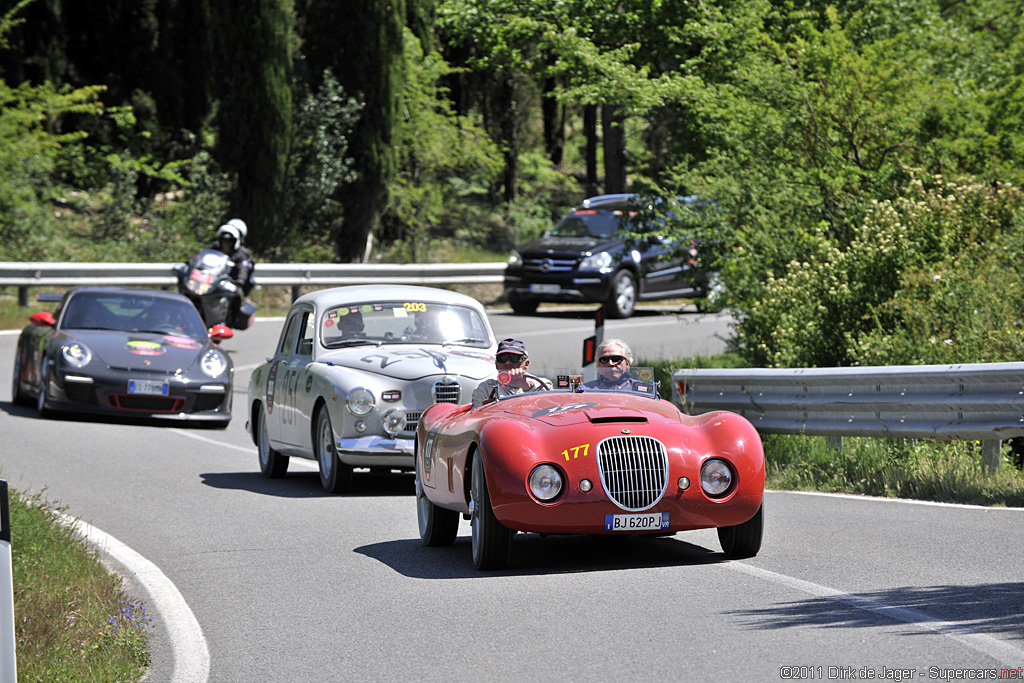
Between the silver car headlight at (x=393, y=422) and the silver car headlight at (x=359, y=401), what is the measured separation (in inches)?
5.5

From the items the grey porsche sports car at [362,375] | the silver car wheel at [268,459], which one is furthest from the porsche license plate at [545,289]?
the silver car wheel at [268,459]

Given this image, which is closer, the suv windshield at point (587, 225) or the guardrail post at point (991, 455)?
the guardrail post at point (991, 455)

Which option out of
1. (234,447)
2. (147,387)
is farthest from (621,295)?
(234,447)

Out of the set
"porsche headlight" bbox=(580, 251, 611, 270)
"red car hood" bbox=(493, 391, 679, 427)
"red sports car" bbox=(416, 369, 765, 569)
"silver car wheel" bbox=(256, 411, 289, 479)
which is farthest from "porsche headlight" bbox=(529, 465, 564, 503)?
"porsche headlight" bbox=(580, 251, 611, 270)

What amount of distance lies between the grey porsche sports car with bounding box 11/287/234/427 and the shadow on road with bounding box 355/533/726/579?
703 centimetres

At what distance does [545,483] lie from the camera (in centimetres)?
782

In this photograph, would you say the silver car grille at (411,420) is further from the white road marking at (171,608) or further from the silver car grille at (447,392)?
the white road marking at (171,608)

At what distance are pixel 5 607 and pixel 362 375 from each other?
22.3 ft

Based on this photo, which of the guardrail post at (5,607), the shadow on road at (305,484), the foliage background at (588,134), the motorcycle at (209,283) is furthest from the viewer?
the motorcycle at (209,283)

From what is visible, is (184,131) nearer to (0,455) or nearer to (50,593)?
(0,455)

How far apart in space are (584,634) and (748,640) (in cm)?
72

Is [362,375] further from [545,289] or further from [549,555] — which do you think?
[545,289]

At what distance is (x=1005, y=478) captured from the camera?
10523mm

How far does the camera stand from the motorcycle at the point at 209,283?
21859 mm
